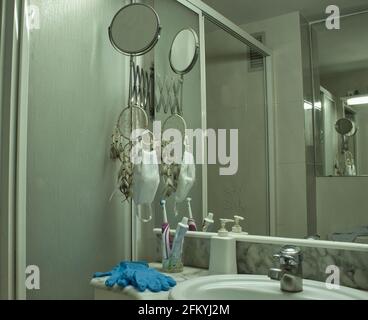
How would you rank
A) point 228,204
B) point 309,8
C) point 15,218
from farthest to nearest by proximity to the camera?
point 228,204, point 309,8, point 15,218

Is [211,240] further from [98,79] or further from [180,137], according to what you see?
[98,79]

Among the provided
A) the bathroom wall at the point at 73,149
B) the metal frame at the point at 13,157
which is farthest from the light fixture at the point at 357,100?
the metal frame at the point at 13,157

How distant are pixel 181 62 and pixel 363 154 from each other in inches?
29.5

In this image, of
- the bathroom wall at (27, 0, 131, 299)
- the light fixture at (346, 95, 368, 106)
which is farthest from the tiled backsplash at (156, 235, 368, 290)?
the light fixture at (346, 95, 368, 106)

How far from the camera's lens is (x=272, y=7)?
1220 mm

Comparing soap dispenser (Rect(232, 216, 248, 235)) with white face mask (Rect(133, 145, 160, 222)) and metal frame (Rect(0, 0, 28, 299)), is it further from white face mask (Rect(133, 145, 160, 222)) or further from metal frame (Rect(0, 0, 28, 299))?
metal frame (Rect(0, 0, 28, 299))

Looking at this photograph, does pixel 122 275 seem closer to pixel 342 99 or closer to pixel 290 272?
pixel 290 272

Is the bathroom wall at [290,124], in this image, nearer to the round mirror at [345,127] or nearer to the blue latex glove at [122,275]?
the round mirror at [345,127]

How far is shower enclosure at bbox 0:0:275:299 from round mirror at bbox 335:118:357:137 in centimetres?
21

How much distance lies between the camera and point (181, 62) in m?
1.44

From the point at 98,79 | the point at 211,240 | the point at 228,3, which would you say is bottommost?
the point at 211,240

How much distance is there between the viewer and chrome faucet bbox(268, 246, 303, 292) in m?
0.95
